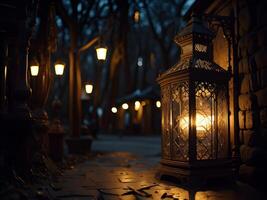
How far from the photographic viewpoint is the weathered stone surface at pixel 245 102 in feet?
24.3

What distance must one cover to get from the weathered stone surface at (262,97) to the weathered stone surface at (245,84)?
1.46ft

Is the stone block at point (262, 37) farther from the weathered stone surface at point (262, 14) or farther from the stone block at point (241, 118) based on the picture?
the stone block at point (241, 118)

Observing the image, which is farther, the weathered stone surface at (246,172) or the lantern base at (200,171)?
the weathered stone surface at (246,172)

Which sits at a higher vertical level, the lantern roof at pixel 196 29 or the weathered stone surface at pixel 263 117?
the lantern roof at pixel 196 29

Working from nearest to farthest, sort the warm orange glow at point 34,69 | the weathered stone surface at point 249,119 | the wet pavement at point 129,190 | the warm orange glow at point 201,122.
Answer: the wet pavement at point 129,190 → the warm orange glow at point 201,122 → the weathered stone surface at point 249,119 → the warm orange glow at point 34,69

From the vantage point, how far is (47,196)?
219 inches

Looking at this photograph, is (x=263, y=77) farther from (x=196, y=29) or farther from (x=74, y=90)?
(x=74, y=90)

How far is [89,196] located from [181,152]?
210 centimetres

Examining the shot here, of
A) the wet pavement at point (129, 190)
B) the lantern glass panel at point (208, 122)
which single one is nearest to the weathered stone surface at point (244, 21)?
the lantern glass panel at point (208, 122)

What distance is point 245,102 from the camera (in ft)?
25.0

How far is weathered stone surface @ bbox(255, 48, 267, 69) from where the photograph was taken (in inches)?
266

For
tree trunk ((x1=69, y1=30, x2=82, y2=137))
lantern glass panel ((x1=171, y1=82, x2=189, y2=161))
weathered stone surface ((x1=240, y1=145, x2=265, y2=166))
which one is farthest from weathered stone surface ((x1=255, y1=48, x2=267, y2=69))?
tree trunk ((x1=69, y1=30, x2=82, y2=137))

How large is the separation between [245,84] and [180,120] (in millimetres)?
1711

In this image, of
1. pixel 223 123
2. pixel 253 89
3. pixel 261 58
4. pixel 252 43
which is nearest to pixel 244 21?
pixel 252 43
